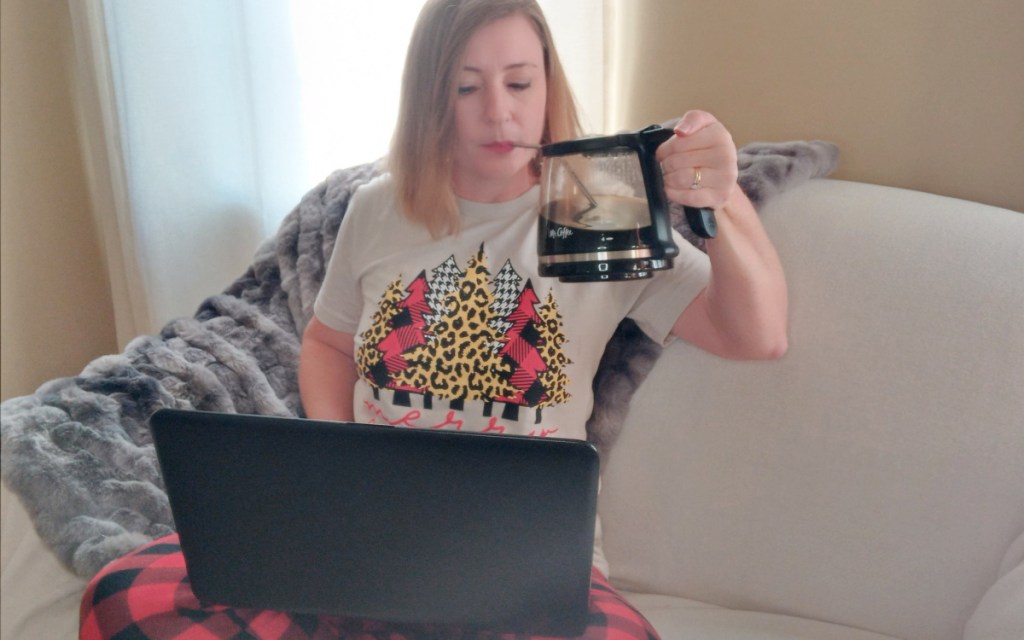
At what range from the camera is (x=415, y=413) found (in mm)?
1072

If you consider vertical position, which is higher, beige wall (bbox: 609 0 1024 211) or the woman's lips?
beige wall (bbox: 609 0 1024 211)

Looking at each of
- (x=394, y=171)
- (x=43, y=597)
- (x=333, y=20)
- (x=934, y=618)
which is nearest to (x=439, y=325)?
(x=394, y=171)

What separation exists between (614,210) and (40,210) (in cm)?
147

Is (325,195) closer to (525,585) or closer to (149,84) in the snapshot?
(149,84)

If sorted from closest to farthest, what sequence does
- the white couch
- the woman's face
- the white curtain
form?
the white couch
the woman's face
the white curtain

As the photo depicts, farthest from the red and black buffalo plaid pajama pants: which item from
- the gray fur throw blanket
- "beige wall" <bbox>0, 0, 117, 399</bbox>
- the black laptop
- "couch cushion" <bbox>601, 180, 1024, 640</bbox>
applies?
"beige wall" <bbox>0, 0, 117, 399</bbox>

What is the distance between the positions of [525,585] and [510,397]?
344 mm

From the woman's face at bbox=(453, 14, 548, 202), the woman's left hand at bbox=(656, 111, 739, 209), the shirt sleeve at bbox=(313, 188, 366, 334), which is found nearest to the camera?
the woman's left hand at bbox=(656, 111, 739, 209)

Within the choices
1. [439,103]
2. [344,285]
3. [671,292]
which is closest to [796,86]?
[671,292]

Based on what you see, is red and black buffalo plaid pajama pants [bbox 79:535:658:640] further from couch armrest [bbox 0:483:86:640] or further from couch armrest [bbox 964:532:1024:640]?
couch armrest [bbox 964:532:1024:640]

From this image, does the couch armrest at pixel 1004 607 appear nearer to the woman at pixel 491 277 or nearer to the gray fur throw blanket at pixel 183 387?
the woman at pixel 491 277

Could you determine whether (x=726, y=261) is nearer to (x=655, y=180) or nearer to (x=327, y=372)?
(x=655, y=180)

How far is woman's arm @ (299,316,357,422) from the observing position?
120 cm

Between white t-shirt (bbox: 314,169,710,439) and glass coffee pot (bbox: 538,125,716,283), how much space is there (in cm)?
24
